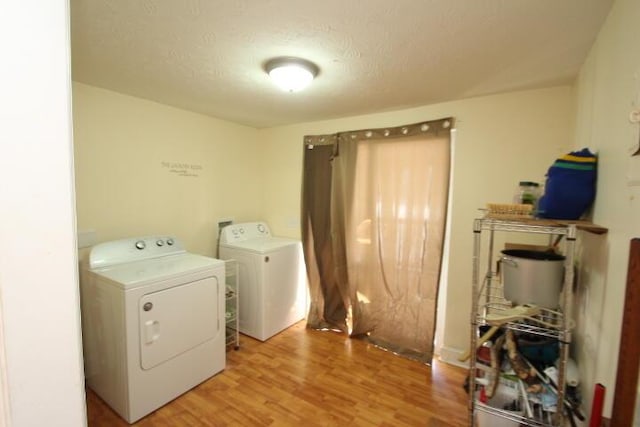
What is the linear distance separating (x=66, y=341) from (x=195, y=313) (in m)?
1.51

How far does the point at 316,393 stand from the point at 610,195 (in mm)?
2051

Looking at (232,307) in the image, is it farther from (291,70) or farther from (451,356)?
(291,70)

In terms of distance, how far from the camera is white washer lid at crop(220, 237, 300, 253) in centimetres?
279

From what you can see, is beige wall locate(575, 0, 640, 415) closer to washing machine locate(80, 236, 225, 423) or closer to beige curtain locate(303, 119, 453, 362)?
beige curtain locate(303, 119, 453, 362)

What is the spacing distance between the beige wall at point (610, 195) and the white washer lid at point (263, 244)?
7.45 ft

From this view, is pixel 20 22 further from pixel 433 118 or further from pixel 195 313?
pixel 433 118

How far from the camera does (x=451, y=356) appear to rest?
2459mm

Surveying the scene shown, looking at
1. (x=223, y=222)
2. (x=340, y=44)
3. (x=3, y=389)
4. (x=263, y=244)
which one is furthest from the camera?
(x=223, y=222)

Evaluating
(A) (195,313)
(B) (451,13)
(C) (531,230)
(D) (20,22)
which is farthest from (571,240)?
(A) (195,313)

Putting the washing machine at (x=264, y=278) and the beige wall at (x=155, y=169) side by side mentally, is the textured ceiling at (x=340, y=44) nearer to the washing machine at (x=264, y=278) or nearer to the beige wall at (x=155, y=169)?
the beige wall at (x=155, y=169)

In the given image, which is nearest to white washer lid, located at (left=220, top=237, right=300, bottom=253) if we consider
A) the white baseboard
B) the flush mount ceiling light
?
the flush mount ceiling light

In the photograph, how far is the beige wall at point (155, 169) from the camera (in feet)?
7.00

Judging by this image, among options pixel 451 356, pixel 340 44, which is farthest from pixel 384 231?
pixel 340 44

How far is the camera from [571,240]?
118 cm
